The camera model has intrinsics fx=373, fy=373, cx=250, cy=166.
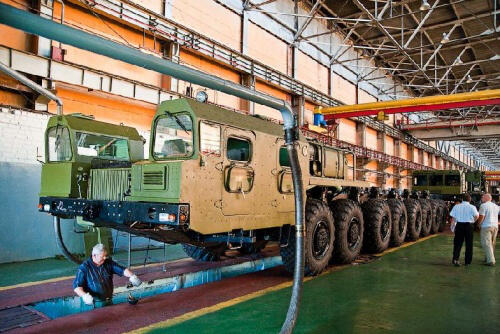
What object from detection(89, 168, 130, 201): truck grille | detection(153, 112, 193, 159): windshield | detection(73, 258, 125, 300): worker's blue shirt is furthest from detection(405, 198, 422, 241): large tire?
detection(73, 258, 125, 300): worker's blue shirt

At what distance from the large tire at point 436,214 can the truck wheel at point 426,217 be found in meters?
0.35

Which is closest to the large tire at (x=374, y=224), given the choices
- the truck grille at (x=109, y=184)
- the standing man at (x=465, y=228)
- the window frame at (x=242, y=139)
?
the standing man at (x=465, y=228)

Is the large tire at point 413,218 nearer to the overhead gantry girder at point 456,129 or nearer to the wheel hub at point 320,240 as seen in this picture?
the wheel hub at point 320,240

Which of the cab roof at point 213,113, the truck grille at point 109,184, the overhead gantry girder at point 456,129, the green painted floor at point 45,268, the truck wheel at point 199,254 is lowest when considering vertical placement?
the green painted floor at point 45,268

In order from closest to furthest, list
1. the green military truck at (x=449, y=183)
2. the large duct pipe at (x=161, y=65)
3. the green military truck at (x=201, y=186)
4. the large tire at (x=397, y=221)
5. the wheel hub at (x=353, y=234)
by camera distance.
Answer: the large duct pipe at (x=161, y=65) < the green military truck at (x=201, y=186) < the wheel hub at (x=353, y=234) < the large tire at (x=397, y=221) < the green military truck at (x=449, y=183)

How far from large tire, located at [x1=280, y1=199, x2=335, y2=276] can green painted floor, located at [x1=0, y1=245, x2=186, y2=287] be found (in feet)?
9.68

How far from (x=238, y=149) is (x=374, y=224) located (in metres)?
4.33

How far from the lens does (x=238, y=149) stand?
5387mm

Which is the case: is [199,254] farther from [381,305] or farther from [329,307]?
[381,305]

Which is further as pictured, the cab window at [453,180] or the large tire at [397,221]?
the cab window at [453,180]

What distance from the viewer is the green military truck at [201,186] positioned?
4484 mm

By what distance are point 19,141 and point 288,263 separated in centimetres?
583

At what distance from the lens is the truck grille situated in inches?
199

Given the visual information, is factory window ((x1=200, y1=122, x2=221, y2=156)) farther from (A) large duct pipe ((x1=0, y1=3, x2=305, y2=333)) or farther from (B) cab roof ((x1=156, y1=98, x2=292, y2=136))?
(A) large duct pipe ((x1=0, y1=3, x2=305, y2=333))
